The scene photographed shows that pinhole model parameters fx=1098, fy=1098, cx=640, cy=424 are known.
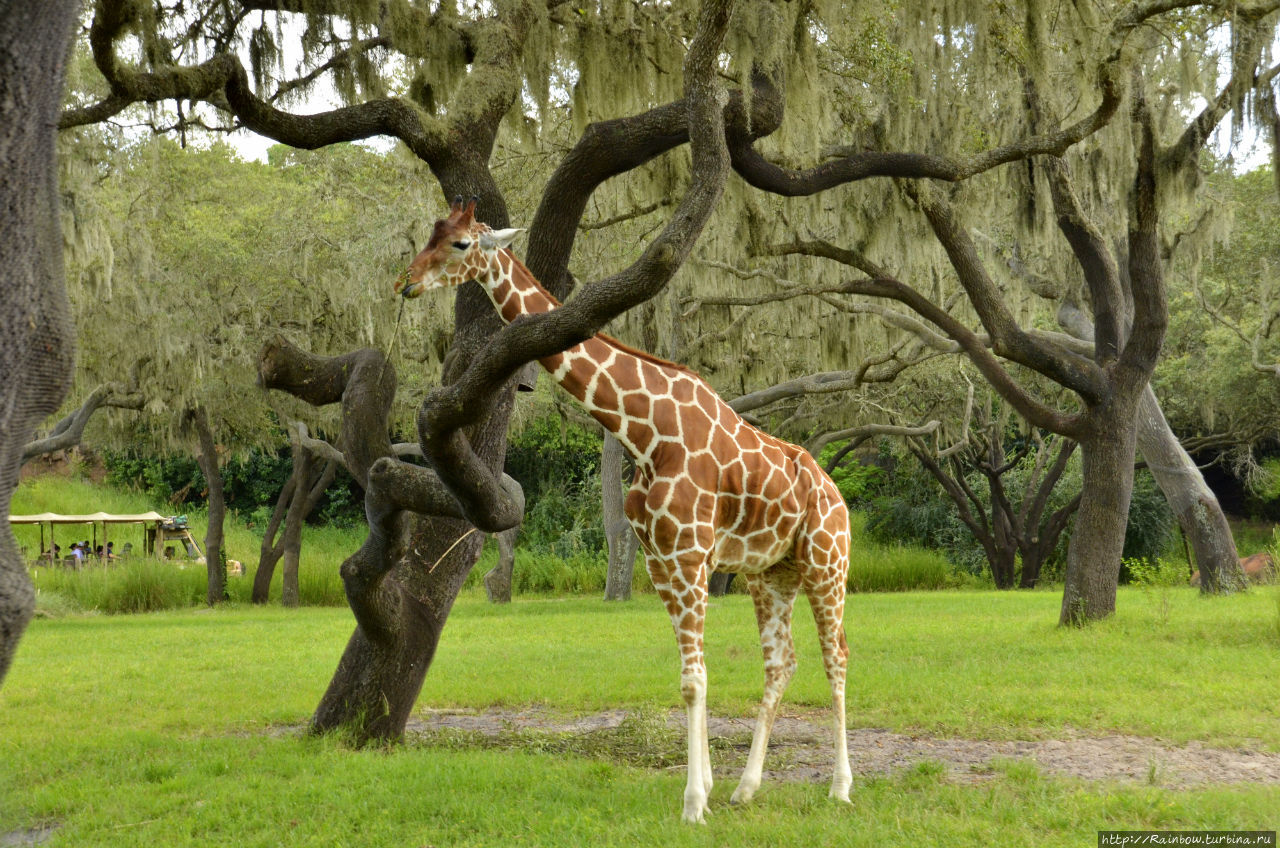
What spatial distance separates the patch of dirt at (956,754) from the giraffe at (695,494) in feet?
2.87

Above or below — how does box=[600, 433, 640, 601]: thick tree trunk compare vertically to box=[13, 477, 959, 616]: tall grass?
above

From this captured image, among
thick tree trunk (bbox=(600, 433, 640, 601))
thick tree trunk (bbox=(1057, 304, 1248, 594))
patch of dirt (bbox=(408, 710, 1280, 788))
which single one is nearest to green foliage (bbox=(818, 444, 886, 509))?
thick tree trunk (bbox=(600, 433, 640, 601))

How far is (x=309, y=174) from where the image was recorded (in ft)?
56.2

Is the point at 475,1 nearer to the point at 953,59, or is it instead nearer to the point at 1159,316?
the point at 953,59

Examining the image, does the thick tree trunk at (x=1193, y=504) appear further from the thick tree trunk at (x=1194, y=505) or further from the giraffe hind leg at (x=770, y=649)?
the giraffe hind leg at (x=770, y=649)

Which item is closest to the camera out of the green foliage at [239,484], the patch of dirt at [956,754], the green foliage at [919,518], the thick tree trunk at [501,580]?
the patch of dirt at [956,754]

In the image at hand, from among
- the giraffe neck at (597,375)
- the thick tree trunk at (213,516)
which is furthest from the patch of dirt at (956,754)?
the thick tree trunk at (213,516)

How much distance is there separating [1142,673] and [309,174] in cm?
1393

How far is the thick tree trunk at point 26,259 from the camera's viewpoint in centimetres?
259

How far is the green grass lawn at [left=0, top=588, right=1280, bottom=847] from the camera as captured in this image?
4496 millimetres

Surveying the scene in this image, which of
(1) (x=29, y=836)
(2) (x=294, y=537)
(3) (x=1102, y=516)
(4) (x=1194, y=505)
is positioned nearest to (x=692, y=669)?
(1) (x=29, y=836)

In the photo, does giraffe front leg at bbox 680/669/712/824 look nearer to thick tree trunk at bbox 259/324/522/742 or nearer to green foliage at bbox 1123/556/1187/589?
thick tree trunk at bbox 259/324/522/742

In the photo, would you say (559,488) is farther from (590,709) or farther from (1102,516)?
(590,709)

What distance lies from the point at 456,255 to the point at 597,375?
31.6 inches
